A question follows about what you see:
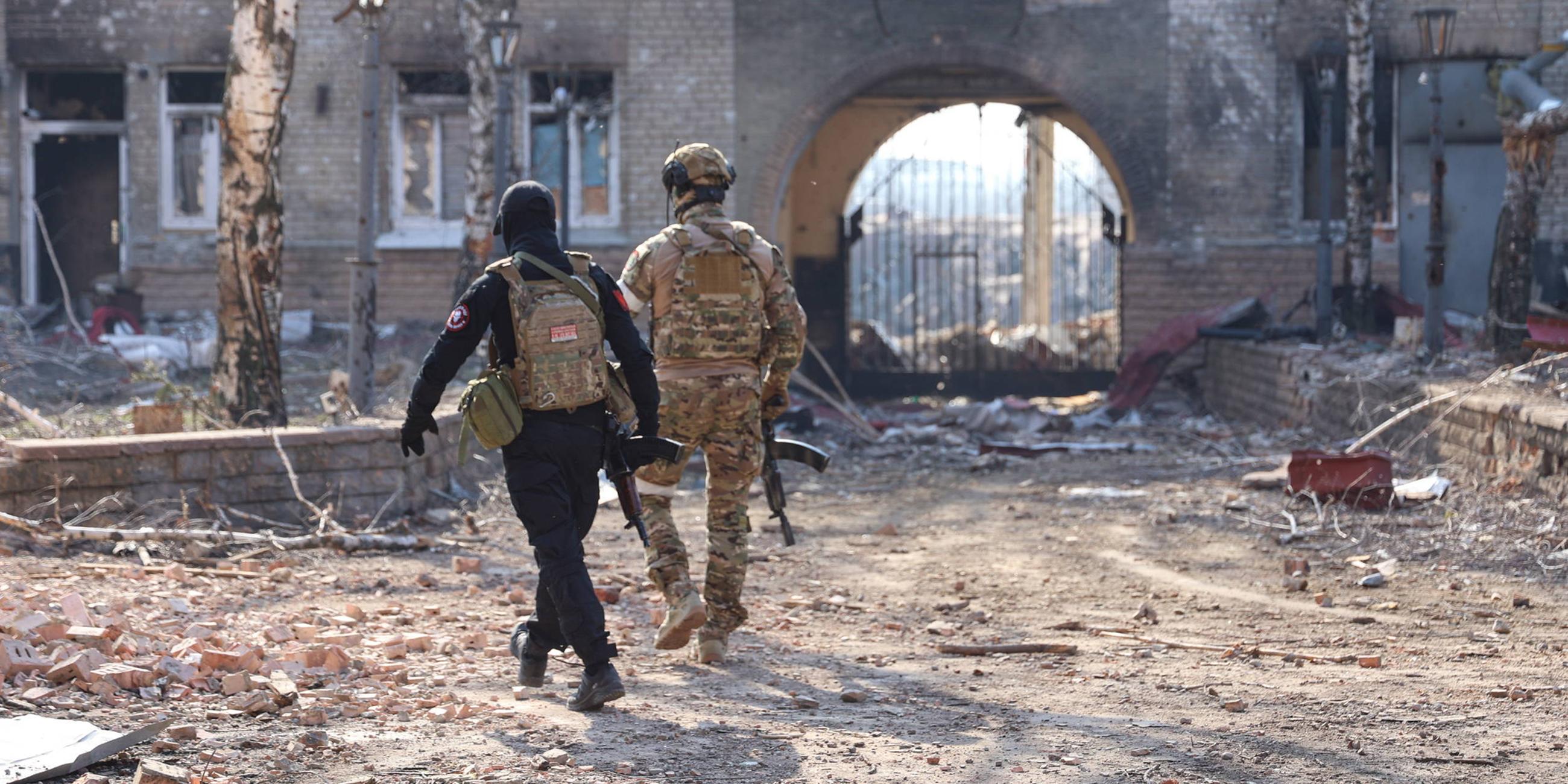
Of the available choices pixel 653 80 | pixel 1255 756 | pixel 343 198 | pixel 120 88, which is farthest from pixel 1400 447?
pixel 120 88

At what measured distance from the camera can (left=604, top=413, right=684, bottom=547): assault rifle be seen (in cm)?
491

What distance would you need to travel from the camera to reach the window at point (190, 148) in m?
18.6

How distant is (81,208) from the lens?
63.9 feet

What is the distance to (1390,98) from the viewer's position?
1834 centimetres

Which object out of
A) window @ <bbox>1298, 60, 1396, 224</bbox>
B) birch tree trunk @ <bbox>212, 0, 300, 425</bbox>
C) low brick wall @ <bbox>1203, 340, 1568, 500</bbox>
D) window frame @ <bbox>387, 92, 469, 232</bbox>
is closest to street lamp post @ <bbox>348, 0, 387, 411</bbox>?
birch tree trunk @ <bbox>212, 0, 300, 425</bbox>

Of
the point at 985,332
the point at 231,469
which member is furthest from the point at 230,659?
the point at 985,332

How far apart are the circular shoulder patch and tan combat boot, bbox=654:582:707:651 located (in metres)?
1.29

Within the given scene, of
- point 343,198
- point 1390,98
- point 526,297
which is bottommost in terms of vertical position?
point 526,297

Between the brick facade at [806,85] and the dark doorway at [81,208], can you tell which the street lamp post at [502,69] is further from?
the dark doorway at [81,208]

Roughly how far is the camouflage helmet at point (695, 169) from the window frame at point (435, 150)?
44.1 feet

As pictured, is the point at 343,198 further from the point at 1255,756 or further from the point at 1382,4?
the point at 1255,756

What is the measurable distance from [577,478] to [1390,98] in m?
16.1

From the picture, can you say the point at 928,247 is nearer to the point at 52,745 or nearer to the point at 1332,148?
the point at 1332,148

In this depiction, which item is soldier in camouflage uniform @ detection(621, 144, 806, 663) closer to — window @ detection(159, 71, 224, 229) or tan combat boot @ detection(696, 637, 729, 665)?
tan combat boot @ detection(696, 637, 729, 665)
